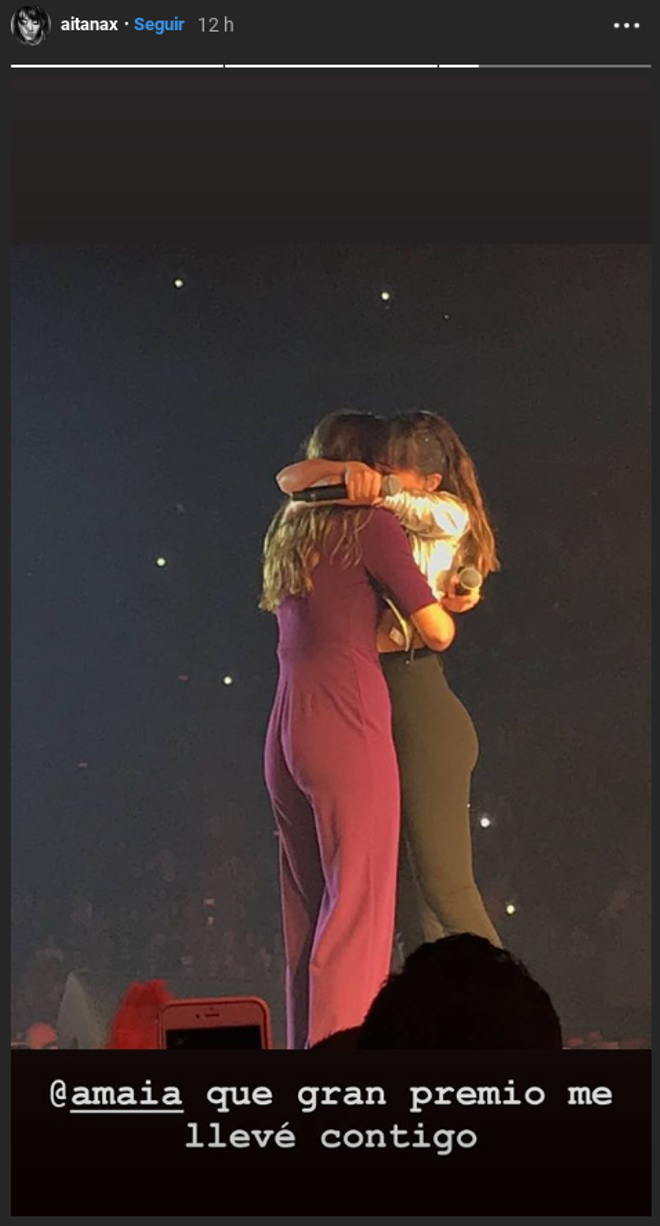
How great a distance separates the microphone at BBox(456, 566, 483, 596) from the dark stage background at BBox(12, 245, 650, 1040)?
0.02 metres

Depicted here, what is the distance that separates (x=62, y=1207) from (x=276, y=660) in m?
0.48

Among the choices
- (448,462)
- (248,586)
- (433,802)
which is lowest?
(433,802)

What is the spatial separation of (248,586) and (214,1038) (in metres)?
0.38

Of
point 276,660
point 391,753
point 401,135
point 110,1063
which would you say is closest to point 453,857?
point 391,753

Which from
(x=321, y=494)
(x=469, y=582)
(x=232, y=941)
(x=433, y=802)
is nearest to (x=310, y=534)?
(x=321, y=494)

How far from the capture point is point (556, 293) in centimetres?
134

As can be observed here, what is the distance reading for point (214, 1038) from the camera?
127cm

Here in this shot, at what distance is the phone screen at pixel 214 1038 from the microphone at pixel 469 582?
1.35 ft

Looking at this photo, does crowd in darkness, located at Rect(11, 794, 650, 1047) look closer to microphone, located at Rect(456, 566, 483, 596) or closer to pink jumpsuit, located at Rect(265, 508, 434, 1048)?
pink jumpsuit, located at Rect(265, 508, 434, 1048)

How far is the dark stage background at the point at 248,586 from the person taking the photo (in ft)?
4.38
